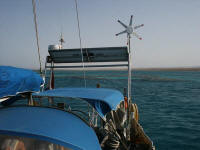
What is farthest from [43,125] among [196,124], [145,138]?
[196,124]

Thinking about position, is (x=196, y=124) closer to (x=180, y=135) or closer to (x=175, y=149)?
(x=180, y=135)

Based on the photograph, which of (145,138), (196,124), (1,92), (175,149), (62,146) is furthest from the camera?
(196,124)

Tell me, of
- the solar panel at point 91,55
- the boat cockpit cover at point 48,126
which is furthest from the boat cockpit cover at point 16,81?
the solar panel at point 91,55

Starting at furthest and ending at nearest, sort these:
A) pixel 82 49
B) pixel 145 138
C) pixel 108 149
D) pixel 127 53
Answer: pixel 82 49
pixel 127 53
pixel 145 138
pixel 108 149

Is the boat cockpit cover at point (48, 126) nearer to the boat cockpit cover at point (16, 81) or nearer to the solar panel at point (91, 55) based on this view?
the boat cockpit cover at point (16, 81)

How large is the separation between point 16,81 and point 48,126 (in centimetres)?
296

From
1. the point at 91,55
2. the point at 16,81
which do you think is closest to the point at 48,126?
the point at 16,81

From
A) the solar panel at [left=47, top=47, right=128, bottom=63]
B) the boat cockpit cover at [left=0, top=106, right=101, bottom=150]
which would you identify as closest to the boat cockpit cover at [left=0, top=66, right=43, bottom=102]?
the boat cockpit cover at [left=0, top=106, right=101, bottom=150]

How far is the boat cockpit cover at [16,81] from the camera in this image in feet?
17.2

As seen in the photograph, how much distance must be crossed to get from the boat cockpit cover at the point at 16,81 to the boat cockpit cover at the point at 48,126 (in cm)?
130

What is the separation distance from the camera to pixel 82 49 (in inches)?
388

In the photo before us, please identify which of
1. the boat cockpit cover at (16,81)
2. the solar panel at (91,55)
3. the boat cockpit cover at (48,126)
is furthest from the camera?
the solar panel at (91,55)

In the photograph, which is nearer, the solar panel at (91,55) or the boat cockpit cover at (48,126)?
the boat cockpit cover at (48,126)

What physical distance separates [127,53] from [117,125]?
3.92 meters
